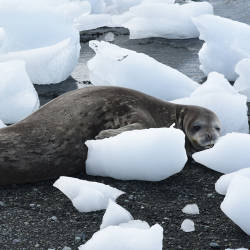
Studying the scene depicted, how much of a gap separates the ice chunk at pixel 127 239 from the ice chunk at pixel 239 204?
48 centimetres

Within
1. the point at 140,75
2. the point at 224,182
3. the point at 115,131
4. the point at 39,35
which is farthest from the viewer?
the point at 39,35

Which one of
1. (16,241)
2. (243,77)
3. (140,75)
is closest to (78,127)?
(16,241)

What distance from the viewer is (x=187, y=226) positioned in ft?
11.5

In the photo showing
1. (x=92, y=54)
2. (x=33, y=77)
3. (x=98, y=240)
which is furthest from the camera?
(x=92, y=54)

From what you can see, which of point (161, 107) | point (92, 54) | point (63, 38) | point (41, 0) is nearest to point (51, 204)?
point (161, 107)

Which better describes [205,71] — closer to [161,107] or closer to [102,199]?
Result: [161,107]

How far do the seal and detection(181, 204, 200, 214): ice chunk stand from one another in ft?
2.58

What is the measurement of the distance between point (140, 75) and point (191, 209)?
2398 mm

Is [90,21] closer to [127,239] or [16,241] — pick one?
[16,241]

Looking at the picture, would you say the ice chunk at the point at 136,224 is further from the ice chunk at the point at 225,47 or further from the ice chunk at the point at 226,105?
the ice chunk at the point at 225,47

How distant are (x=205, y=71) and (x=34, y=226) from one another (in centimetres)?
346

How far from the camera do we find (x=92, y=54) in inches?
294

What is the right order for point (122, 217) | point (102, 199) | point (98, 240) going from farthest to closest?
point (102, 199) → point (122, 217) → point (98, 240)

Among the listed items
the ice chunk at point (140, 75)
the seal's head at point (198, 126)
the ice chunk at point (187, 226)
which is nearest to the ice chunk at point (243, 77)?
the ice chunk at point (140, 75)
